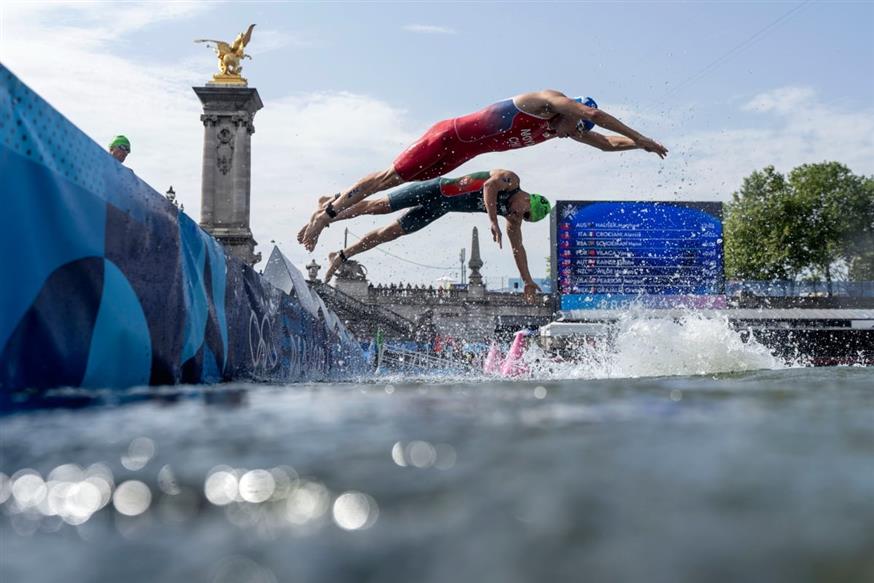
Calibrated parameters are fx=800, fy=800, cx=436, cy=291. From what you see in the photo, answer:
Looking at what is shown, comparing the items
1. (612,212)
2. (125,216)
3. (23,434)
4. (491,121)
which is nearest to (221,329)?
(125,216)

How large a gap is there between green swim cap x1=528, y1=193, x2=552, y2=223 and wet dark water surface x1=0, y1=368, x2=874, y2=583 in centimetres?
680

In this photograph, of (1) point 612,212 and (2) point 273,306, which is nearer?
(2) point 273,306

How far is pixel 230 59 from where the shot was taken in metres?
31.8

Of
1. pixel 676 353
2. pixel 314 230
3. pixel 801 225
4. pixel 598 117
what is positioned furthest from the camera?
pixel 801 225

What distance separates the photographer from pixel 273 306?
7.63 meters

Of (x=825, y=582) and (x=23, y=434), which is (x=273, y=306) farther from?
(x=825, y=582)

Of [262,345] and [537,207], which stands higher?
[537,207]

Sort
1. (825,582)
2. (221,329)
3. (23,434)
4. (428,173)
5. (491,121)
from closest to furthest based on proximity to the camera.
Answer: (825,582) < (23,434) < (221,329) < (491,121) < (428,173)

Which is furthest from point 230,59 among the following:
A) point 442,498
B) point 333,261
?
point 442,498

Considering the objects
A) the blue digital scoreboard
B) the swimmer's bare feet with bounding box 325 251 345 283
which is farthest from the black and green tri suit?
the blue digital scoreboard

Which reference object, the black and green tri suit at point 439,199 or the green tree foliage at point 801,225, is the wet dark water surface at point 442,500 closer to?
the black and green tri suit at point 439,199

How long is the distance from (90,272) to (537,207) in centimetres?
566

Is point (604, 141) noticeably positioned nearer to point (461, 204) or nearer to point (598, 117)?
point (598, 117)

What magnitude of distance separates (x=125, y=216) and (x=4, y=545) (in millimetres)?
3383
